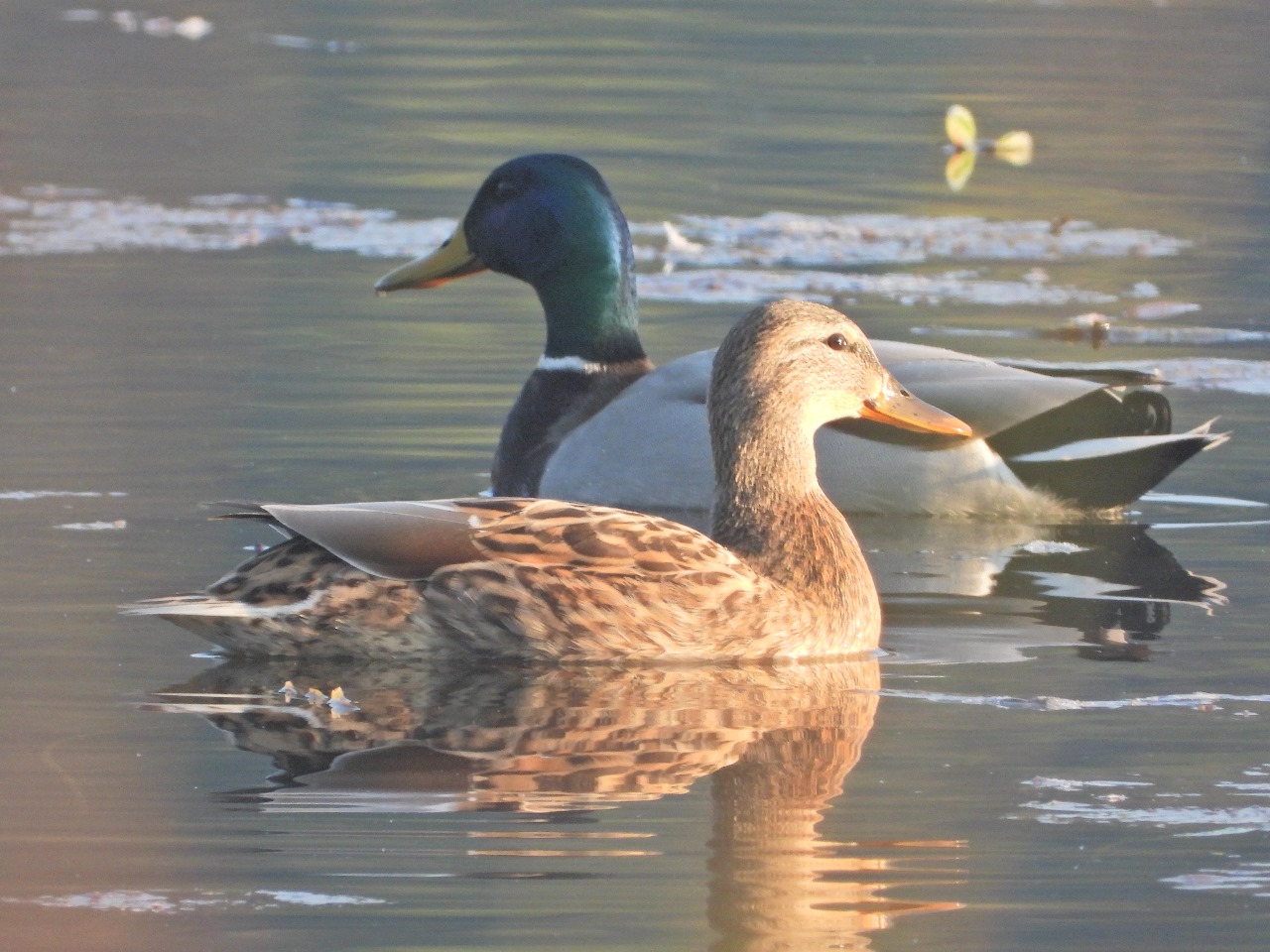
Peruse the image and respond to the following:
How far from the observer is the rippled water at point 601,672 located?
15.2 feet

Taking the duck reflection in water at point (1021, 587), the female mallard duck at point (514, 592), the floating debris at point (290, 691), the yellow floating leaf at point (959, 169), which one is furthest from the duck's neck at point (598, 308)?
the yellow floating leaf at point (959, 169)

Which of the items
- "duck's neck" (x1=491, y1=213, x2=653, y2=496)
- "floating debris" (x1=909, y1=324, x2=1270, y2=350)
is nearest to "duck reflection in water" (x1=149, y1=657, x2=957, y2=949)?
"duck's neck" (x1=491, y1=213, x2=653, y2=496)

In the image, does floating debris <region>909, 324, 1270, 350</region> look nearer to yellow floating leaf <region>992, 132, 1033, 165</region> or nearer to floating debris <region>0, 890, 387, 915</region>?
yellow floating leaf <region>992, 132, 1033, 165</region>

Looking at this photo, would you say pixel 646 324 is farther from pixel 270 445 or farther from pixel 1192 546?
pixel 1192 546

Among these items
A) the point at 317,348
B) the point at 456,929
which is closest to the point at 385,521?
the point at 456,929

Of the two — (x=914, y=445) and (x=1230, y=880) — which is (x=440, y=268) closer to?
(x=914, y=445)

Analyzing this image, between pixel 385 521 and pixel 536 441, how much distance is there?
261 cm

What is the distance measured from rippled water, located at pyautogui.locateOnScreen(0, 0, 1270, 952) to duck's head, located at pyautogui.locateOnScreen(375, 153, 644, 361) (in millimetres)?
528

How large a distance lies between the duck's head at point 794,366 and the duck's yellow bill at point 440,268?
2880 mm

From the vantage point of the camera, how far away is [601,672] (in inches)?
248

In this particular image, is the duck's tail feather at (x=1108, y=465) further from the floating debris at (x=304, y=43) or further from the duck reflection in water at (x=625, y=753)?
the floating debris at (x=304, y=43)

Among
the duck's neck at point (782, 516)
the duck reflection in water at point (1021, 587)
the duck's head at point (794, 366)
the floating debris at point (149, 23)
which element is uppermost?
the floating debris at point (149, 23)

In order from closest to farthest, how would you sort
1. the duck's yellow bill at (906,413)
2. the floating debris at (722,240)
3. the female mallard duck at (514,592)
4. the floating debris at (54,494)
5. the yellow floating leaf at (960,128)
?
the female mallard duck at (514,592) → the duck's yellow bill at (906,413) → the floating debris at (54,494) → the floating debris at (722,240) → the yellow floating leaf at (960,128)

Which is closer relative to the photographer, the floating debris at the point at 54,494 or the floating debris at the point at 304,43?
the floating debris at the point at 54,494
